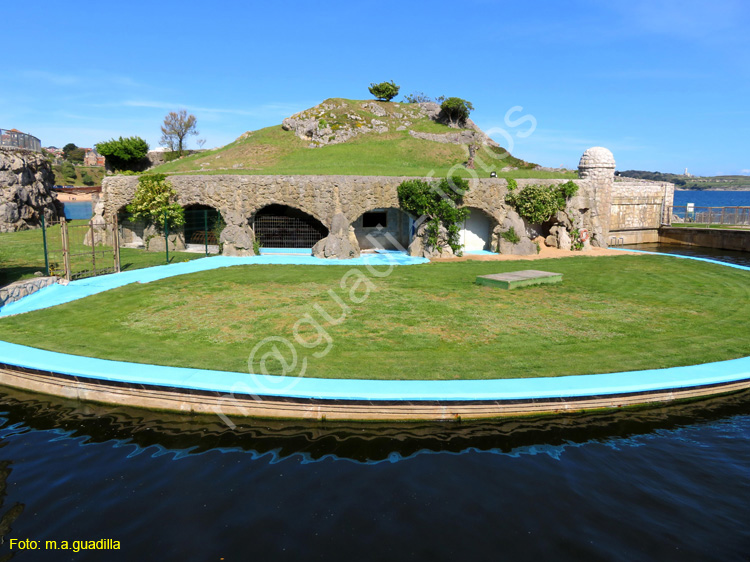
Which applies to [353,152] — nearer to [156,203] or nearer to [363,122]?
[363,122]

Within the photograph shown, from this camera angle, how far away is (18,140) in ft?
108

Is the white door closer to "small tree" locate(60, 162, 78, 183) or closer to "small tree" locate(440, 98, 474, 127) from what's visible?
"small tree" locate(440, 98, 474, 127)

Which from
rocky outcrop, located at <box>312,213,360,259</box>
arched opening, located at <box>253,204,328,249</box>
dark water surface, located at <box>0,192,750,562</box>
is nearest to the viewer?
dark water surface, located at <box>0,192,750,562</box>

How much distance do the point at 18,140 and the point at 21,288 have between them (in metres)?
26.5

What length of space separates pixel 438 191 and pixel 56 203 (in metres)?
29.7

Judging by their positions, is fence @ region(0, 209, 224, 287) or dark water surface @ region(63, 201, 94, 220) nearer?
fence @ region(0, 209, 224, 287)

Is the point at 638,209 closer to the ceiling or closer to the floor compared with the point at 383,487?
closer to the ceiling

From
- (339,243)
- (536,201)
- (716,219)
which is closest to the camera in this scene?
(339,243)

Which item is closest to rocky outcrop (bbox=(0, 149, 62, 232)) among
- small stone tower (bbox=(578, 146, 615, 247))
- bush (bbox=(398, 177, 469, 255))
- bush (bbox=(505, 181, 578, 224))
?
bush (bbox=(398, 177, 469, 255))

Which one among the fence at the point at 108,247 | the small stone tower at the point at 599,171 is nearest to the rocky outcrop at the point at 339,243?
the fence at the point at 108,247

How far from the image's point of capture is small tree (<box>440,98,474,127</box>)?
129ft

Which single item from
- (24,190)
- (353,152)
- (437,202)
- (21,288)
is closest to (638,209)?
(353,152)

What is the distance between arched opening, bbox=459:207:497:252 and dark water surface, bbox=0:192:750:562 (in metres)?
16.9

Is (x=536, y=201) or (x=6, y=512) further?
(x=536, y=201)
